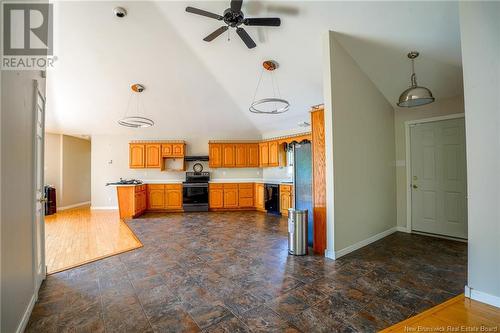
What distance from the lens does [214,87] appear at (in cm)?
536

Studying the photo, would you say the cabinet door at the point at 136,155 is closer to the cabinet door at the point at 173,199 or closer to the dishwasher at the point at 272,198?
the cabinet door at the point at 173,199

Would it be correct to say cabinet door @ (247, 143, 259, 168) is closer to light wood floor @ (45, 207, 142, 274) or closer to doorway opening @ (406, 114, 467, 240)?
light wood floor @ (45, 207, 142, 274)

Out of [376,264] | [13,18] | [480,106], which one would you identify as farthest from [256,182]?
[13,18]

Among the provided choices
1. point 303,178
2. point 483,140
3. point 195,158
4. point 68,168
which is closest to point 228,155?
point 195,158

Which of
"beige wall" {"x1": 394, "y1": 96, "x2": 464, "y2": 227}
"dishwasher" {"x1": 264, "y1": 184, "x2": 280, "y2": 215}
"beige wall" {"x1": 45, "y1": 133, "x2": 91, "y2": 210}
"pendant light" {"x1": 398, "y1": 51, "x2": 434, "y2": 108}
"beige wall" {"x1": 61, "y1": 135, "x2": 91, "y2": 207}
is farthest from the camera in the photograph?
"beige wall" {"x1": 61, "y1": 135, "x2": 91, "y2": 207}

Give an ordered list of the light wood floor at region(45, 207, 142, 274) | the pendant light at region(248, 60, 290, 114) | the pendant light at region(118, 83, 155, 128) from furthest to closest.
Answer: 1. the pendant light at region(118, 83, 155, 128)
2. the pendant light at region(248, 60, 290, 114)
3. the light wood floor at region(45, 207, 142, 274)

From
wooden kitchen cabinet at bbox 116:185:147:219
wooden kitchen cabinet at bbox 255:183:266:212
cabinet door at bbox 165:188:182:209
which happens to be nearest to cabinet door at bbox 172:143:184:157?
cabinet door at bbox 165:188:182:209

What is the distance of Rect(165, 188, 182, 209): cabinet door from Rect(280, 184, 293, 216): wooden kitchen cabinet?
3.03 m

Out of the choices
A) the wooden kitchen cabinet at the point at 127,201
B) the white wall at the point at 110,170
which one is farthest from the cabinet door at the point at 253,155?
the wooden kitchen cabinet at the point at 127,201

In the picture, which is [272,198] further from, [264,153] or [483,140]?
[483,140]

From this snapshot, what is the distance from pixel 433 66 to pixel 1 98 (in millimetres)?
4793

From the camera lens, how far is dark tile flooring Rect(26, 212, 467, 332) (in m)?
1.82

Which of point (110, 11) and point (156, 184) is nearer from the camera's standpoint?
point (110, 11)

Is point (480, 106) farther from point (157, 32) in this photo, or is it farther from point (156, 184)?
point (156, 184)
